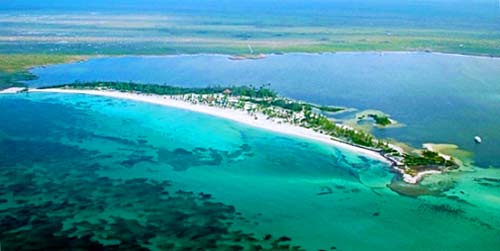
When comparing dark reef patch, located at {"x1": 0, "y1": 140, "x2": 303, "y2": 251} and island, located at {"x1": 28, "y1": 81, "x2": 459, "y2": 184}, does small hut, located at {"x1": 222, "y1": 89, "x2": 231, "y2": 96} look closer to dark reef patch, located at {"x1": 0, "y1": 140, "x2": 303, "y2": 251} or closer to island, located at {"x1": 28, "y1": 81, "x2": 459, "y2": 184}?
island, located at {"x1": 28, "y1": 81, "x2": 459, "y2": 184}

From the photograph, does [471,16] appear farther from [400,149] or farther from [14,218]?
[14,218]

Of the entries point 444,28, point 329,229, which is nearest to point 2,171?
point 329,229

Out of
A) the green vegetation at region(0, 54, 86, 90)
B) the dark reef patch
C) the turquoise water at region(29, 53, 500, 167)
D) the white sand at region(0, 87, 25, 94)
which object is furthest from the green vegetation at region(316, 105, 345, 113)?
the green vegetation at region(0, 54, 86, 90)

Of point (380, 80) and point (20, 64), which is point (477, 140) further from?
point (20, 64)

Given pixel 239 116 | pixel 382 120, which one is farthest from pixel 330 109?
pixel 239 116

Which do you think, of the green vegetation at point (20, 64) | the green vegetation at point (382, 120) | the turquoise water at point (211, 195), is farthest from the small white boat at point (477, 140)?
the green vegetation at point (20, 64)
